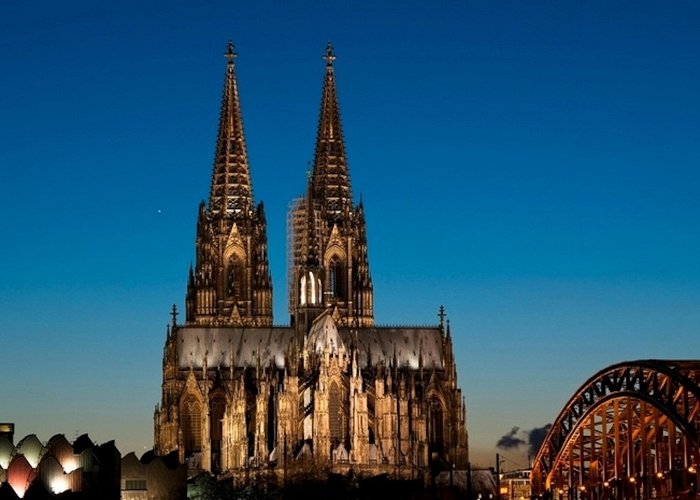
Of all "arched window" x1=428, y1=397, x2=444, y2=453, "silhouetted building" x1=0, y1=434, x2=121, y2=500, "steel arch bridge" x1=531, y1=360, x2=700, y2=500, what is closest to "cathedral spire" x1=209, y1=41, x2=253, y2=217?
"arched window" x1=428, y1=397, x2=444, y2=453

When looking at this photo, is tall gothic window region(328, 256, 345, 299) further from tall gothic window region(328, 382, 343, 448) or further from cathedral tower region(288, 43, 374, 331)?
tall gothic window region(328, 382, 343, 448)

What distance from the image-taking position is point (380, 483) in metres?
126

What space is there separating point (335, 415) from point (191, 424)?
17.4 metres

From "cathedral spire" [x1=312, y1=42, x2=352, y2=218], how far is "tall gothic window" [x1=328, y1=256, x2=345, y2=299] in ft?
20.5

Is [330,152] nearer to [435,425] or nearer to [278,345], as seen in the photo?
[278,345]

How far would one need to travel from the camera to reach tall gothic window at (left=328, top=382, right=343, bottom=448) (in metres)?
137

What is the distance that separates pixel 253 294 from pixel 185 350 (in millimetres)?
11043

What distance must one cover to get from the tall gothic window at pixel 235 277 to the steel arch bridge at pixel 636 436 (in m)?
68.2

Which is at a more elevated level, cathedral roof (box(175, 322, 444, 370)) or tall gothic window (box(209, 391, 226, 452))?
cathedral roof (box(175, 322, 444, 370))

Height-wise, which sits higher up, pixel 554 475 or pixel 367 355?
pixel 367 355

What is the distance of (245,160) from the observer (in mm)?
166375

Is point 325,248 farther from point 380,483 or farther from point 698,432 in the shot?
point 698,432

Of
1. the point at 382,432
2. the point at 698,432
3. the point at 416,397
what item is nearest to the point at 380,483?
the point at 382,432

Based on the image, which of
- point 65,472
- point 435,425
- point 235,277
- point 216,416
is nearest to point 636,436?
point 65,472
